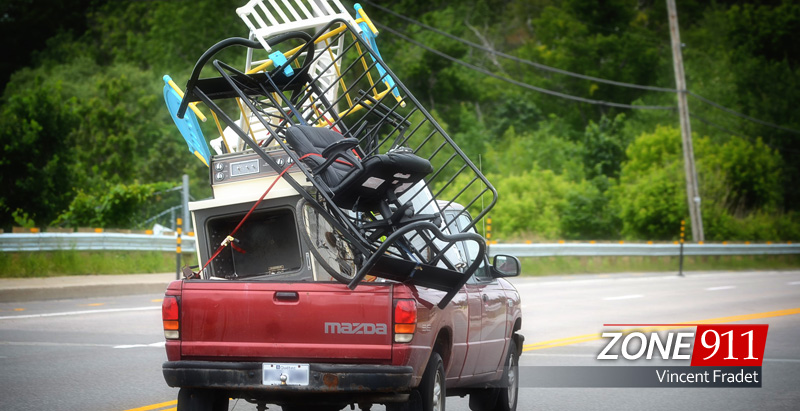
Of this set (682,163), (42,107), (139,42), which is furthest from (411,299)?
(139,42)

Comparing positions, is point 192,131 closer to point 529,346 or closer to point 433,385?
point 433,385

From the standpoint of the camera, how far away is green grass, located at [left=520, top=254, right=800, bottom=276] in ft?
100

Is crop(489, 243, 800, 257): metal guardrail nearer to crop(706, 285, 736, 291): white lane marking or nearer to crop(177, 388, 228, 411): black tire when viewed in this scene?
crop(706, 285, 736, 291): white lane marking

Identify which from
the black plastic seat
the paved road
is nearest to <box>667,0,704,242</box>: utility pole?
the paved road

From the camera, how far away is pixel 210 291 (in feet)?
20.9

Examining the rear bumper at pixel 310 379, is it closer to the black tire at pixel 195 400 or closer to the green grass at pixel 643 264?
the black tire at pixel 195 400

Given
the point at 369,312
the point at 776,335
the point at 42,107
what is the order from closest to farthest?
the point at 369,312 → the point at 776,335 → the point at 42,107

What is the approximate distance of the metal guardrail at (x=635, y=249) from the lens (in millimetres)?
29578

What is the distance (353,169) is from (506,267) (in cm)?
208

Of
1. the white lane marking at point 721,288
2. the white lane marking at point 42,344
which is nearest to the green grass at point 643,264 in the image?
the white lane marking at point 721,288

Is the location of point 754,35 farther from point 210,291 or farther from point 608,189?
point 210,291

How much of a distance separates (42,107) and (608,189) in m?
27.9

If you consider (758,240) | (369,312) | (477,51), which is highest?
(477,51)

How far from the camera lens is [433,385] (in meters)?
6.66
